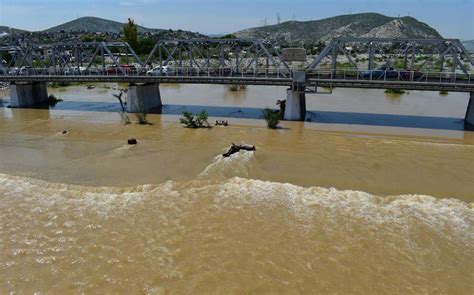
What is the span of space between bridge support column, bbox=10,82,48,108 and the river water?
13.0 metres

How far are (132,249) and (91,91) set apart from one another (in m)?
43.3

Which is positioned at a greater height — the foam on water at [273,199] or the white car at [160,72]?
the white car at [160,72]

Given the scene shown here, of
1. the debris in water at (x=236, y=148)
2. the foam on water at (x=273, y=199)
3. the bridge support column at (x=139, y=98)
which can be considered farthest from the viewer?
the bridge support column at (x=139, y=98)

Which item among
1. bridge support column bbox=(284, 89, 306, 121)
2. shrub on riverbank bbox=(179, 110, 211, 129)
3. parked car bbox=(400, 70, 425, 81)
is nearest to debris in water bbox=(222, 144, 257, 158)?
shrub on riverbank bbox=(179, 110, 211, 129)

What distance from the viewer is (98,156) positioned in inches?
845

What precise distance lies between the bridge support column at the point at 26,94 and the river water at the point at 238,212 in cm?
1298

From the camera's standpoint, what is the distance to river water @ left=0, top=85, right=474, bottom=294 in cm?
1054

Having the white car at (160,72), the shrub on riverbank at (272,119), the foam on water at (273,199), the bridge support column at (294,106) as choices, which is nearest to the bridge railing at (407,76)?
the bridge support column at (294,106)

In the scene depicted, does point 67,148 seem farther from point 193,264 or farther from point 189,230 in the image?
point 193,264

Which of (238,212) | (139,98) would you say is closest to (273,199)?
(238,212)

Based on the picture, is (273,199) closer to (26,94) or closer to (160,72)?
(160,72)

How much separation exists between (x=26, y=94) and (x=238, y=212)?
33334 mm

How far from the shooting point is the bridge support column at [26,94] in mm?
38625

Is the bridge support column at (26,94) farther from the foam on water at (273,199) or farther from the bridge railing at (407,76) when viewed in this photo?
the bridge railing at (407,76)
